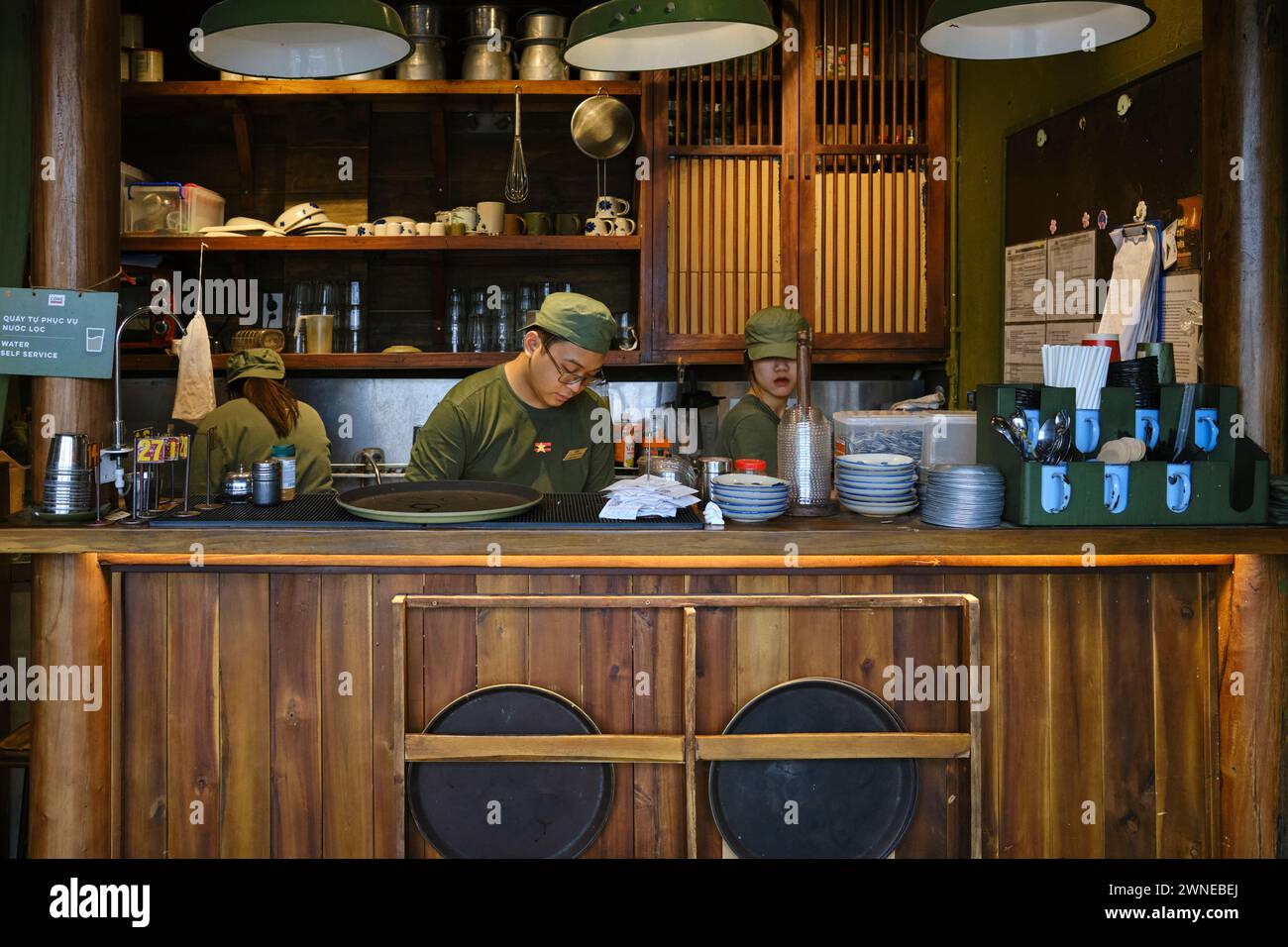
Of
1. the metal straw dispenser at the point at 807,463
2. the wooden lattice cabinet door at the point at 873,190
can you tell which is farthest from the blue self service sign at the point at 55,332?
the wooden lattice cabinet door at the point at 873,190

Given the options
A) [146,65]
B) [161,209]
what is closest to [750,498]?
[161,209]

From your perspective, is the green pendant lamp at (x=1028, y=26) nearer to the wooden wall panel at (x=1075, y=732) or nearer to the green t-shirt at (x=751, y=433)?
the wooden wall panel at (x=1075, y=732)

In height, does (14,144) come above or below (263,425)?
above

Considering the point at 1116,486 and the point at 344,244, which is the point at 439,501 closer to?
the point at 1116,486

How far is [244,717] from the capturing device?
234 cm

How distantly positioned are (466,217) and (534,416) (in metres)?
1.34

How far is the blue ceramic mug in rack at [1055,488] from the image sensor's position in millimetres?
2266

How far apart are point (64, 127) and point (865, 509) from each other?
1.93 m

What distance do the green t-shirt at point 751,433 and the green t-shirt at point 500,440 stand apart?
20.4 inches

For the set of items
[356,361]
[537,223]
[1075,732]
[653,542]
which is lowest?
[1075,732]

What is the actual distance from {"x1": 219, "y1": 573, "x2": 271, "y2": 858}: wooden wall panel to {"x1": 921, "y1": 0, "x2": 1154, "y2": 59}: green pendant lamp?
1.91 metres

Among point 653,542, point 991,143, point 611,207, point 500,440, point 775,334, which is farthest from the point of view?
point 611,207
